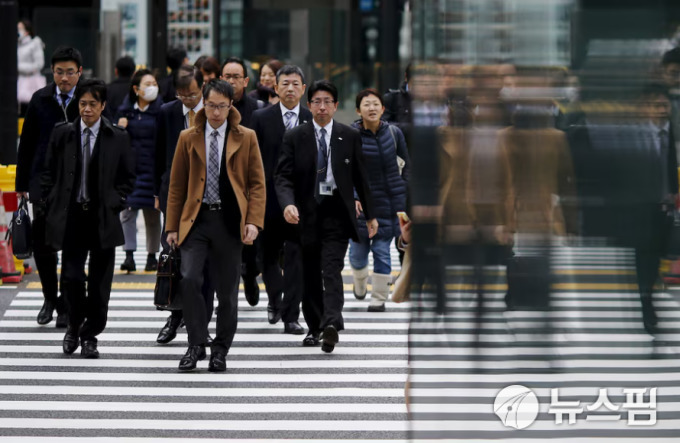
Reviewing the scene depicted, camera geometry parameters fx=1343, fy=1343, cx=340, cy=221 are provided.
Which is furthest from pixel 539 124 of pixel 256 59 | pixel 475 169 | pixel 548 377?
pixel 256 59

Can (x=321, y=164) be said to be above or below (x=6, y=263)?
above

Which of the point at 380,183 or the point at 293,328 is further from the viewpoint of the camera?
the point at 380,183

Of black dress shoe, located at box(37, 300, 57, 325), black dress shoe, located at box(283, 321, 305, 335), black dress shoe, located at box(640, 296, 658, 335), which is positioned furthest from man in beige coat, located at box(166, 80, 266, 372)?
black dress shoe, located at box(640, 296, 658, 335)

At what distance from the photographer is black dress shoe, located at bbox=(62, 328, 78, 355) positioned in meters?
9.87

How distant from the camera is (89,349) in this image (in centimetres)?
974

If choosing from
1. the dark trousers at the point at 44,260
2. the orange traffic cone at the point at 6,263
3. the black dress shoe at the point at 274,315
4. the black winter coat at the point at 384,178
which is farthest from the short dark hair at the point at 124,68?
the black dress shoe at the point at 274,315

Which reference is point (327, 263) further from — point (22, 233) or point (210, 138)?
point (22, 233)

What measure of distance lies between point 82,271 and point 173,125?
140 centimetres

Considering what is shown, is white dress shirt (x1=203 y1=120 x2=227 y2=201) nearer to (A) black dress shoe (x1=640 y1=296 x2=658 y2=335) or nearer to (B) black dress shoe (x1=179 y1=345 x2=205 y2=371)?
(B) black dress shoe (x1=179 y1=345 x2=205 y2=371)

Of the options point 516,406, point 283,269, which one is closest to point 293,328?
point 283,269

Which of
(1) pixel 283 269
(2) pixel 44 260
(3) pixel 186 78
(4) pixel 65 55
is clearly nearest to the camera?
(3) pixel 186 78

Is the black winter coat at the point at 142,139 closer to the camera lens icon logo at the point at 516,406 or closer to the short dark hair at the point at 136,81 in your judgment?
the short dark hair at the point at 136,81

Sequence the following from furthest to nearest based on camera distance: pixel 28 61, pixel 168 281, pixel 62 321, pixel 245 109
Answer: pixel 28 61, pixel 245 109, pixel 62 321, pixel 168 281

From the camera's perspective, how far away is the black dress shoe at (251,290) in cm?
1180
